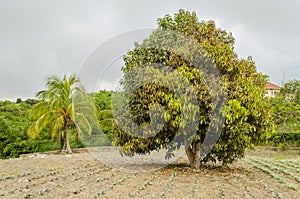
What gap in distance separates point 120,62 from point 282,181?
4.97 m

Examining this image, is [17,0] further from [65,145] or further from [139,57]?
[65,145]

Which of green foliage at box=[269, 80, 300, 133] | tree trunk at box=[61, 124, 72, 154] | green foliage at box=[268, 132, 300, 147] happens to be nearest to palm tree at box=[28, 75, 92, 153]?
tree trunk at box=[61, 124, 72, 154]

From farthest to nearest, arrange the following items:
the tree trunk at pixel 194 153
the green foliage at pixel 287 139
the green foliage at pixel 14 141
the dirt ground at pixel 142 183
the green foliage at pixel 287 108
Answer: the green foliage at pixel 287 139, the green foliage at pixel 287 108, the green foliage at pixel 14 141, the tree trunk at pixel 194 153, the dirt ground at pixel 142 183

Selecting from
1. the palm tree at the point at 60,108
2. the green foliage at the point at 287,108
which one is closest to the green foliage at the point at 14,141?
the palm tree at the point at 60,108

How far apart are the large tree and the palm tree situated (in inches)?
282

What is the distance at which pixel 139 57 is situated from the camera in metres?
7.61

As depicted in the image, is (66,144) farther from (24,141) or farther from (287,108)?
(287,108)

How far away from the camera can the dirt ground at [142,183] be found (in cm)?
574

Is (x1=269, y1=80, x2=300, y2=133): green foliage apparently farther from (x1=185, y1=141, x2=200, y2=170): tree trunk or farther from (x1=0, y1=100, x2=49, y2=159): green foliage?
(x1=0, y1=100, x2=49, y2=159): green foliage

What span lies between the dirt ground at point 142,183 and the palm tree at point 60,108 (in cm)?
538

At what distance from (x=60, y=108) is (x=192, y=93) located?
930 cm

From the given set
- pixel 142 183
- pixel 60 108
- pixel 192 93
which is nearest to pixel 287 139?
pixel 60 108

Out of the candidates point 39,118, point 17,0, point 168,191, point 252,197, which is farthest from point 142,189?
point 39,118

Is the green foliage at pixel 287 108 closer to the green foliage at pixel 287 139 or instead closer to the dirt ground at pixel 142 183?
the green foliage at pixel 287 139
